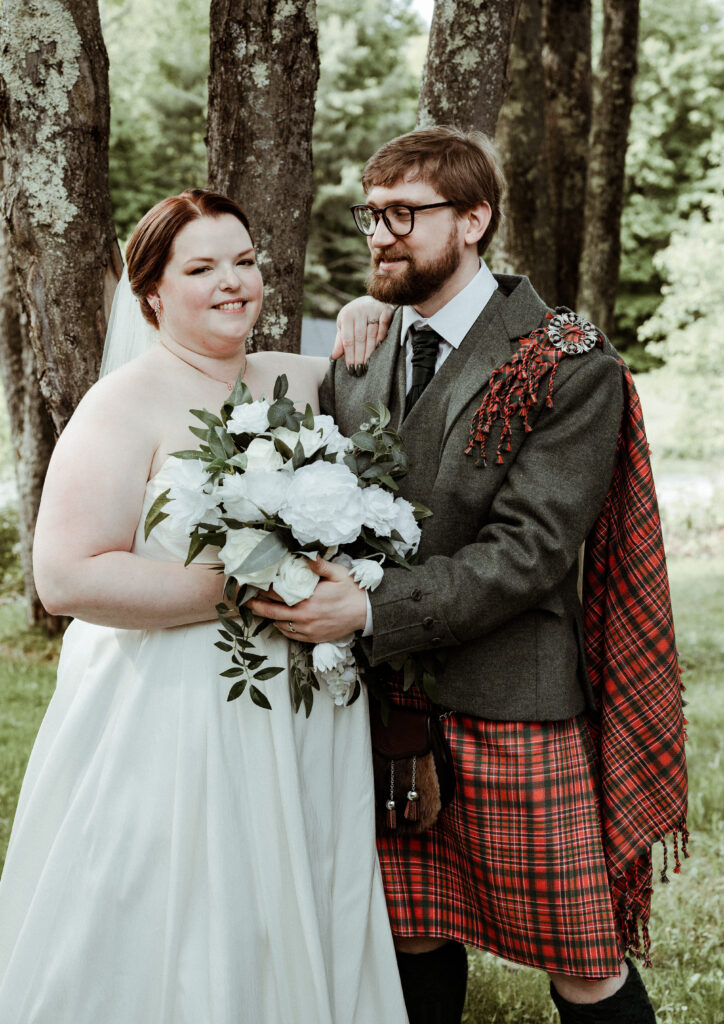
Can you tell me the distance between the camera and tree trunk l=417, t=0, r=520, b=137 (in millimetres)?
3328

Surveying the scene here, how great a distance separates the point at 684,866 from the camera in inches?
161

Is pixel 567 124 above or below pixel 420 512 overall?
above

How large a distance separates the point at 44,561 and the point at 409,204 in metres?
1.22

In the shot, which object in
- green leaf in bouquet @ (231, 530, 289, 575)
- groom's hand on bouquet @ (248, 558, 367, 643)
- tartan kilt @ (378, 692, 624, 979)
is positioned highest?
green leaf in bouquet @ (231, 530, 289, 575)

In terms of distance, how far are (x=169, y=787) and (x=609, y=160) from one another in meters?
5.43

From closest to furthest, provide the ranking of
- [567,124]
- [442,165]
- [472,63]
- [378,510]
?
[378,510] → [442,165] → [472,63] → [567,124]

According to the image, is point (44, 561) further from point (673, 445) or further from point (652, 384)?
point (652, 384)

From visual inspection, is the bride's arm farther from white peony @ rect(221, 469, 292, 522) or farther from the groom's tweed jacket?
the groom's tweed jacket

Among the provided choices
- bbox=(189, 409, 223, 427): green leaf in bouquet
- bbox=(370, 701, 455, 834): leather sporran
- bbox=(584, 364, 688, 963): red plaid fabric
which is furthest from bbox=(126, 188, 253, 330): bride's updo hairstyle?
bbox=(370, 701, 455, 834): leather sporran

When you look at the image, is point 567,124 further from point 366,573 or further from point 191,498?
point 191,498

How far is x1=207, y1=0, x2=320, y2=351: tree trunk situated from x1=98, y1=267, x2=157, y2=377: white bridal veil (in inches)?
20.0

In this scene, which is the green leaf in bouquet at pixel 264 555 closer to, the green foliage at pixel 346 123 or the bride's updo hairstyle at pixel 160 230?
the bride's updo hairstyle at pixel 160 230

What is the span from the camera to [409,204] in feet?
7.81

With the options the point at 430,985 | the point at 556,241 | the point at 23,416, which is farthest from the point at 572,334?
the point at 23,416
